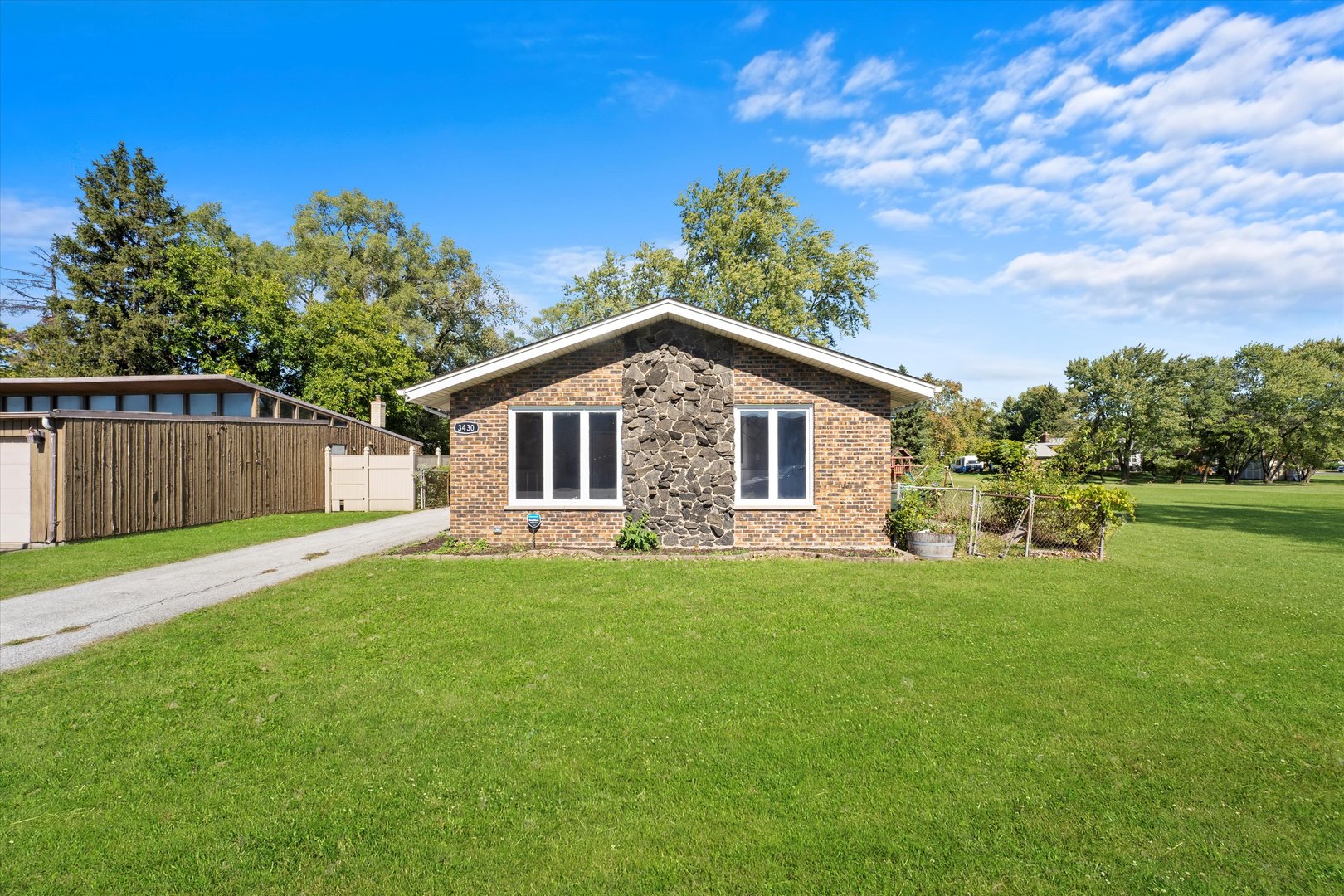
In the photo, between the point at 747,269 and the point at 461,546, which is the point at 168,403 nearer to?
the point at 461,546

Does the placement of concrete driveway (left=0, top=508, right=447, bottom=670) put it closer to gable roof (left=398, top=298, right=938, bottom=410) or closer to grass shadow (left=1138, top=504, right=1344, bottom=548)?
gable roof (left=398, top=298, right=938, bottom=410)

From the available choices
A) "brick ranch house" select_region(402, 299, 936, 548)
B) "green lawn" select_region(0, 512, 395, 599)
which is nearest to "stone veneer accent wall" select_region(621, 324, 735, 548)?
"brick ranch house" select_region(402, 299, 936, 548)

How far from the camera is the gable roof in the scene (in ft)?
37.1

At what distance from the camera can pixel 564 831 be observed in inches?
130

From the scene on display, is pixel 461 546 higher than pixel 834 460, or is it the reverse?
pixel 834 460

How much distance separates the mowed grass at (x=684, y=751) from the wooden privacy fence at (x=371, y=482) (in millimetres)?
14467

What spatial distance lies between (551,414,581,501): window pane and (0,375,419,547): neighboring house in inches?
405

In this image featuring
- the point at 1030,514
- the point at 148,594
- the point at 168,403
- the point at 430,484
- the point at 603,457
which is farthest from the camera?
the point at 430,484

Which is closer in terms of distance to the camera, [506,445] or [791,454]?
[791,454]

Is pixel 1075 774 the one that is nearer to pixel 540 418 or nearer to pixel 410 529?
pixel 540 418

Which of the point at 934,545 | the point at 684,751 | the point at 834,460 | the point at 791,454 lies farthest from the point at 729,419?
the point at 684,751

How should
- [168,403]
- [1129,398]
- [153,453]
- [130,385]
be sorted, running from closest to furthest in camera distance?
[153,453]
[130,385]
[168,403]
[1129,398]

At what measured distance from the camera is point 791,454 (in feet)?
38.9

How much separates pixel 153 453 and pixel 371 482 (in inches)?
276
